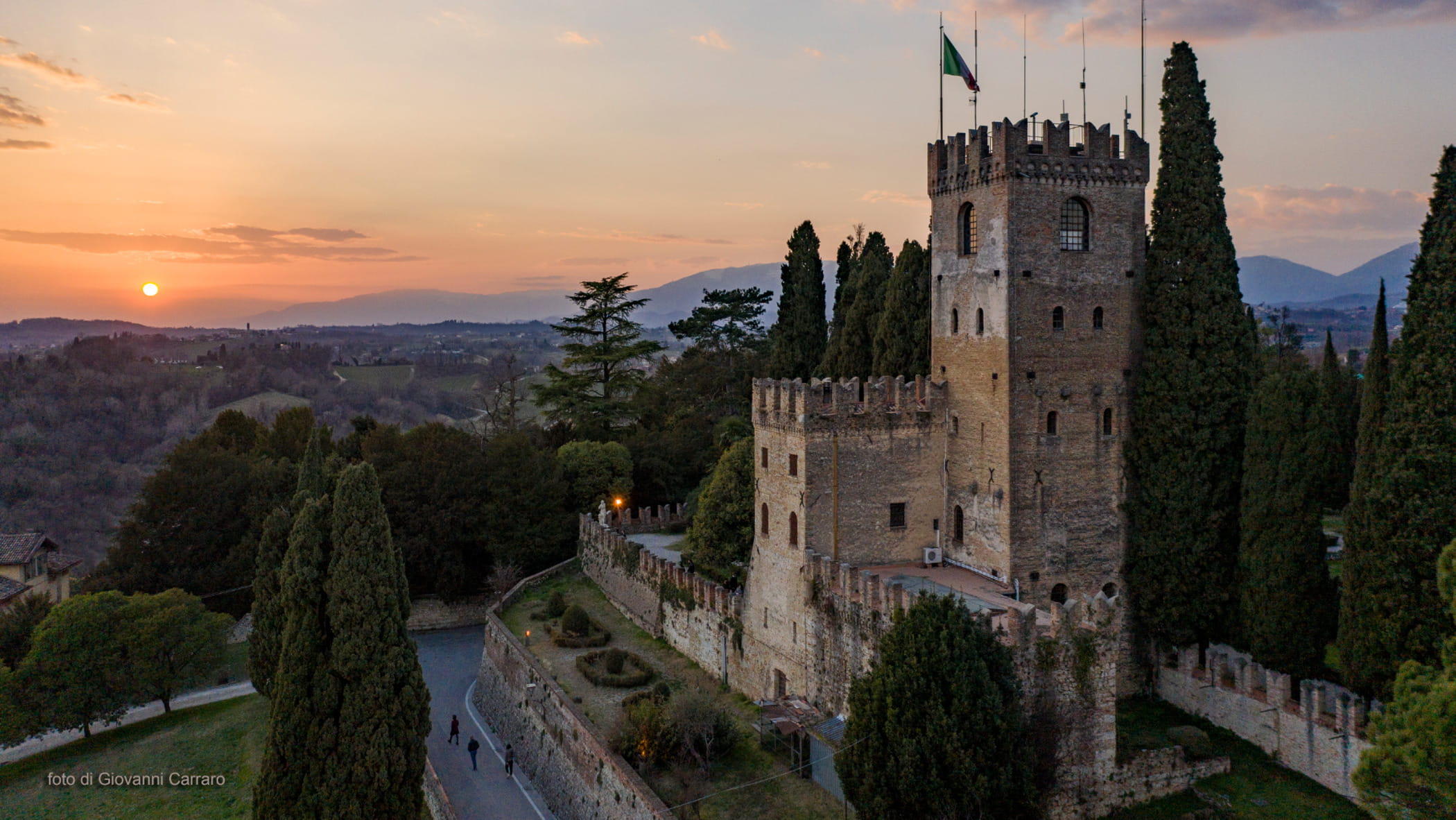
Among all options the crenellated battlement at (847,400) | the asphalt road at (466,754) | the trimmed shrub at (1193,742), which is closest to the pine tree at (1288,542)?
the trimmed shrub at (1193,742)

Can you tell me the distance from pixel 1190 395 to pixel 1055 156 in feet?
24.3

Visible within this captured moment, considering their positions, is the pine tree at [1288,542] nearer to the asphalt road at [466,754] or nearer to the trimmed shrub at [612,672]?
the trimmed shrub at [612,672]

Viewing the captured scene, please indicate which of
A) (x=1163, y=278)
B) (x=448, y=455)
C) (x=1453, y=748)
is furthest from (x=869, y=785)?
(x=448, y=455)

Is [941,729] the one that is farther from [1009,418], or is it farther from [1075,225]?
[1075,225]

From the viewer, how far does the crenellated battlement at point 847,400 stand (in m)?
25.6

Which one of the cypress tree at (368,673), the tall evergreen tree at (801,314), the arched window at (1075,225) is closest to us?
the cypress tree at (368,673)

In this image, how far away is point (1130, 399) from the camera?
2552 cm

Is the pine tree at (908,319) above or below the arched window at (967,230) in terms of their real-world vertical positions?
below

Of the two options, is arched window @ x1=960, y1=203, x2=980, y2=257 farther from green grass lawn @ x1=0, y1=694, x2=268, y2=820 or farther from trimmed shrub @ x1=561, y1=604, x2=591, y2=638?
green grass lawn @ x1=0, y1=694, x2=268, y2=820

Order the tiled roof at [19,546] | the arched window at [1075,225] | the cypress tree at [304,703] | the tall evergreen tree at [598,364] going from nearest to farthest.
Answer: the cypress tree at [304,703], the arched window at [1075,225], the tiled roof at [19,546], the tall evergreen tree at [598,364]

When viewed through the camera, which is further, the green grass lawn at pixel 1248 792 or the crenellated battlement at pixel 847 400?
the crenellated battlement at pixel 847 400

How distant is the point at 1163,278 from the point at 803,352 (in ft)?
74.0

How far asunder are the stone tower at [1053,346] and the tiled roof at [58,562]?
43525 mm

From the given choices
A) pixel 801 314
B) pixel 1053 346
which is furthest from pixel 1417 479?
pixel 801 314
